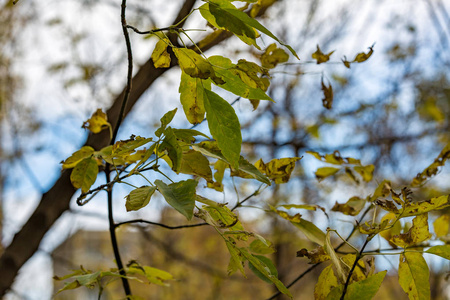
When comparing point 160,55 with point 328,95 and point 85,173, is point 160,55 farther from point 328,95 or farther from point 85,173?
point 328,95

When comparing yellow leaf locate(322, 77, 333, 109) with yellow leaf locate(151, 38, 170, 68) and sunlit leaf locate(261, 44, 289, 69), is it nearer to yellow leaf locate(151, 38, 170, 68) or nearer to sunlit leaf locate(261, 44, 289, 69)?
sunlit leaf locate(261, 44, 289, 69)

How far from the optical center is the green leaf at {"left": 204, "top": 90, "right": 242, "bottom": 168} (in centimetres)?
36

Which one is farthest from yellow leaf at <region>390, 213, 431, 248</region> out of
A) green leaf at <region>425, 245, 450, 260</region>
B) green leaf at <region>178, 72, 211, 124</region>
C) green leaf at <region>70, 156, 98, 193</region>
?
green leaf at <region>70, 156, 98, 193</region>

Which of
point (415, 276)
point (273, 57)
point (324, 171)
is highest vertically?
point (273, 57)

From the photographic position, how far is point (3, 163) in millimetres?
4699

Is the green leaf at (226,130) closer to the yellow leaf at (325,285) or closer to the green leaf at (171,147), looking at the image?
the green leaf at (171,147)

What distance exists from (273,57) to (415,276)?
355mm

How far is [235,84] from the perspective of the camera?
406 mm

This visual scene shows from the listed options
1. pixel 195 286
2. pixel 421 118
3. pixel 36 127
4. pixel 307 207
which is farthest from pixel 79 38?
pixel 195 286

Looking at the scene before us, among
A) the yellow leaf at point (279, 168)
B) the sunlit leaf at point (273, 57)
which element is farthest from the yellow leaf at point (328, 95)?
the yellow leaf at point (279, 168)

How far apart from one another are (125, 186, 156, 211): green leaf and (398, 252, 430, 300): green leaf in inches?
10.4

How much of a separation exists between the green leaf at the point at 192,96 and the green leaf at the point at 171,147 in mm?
56

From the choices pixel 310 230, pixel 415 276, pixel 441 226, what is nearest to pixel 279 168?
pixel 310 230

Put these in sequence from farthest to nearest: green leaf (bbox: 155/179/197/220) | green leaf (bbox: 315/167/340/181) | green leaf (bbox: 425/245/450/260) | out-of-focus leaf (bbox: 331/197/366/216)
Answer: green leaf (bbox: 315/167/340/181) < out-of-focus leaf (bbox: 331/197/366/216) < green leaf (bbox: 425/245/450/260) < green leaf (bbox: 155/179/197/220)
